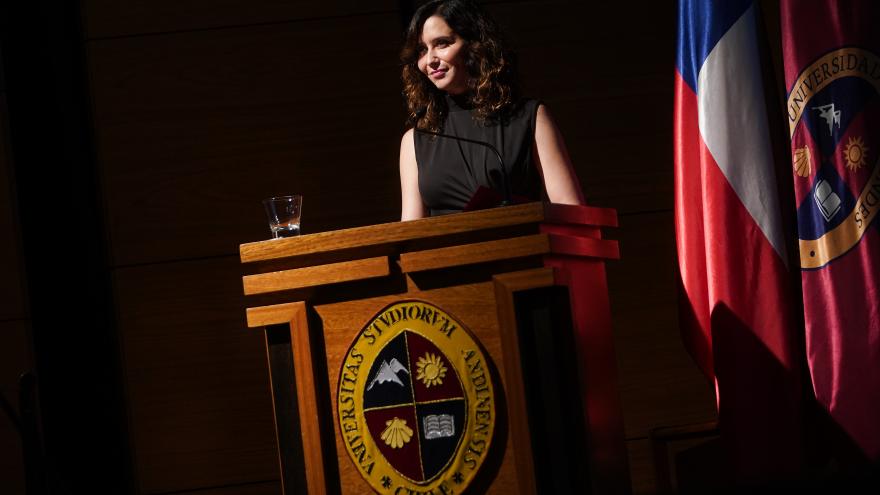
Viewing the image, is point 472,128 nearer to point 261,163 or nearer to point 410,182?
point 410,182

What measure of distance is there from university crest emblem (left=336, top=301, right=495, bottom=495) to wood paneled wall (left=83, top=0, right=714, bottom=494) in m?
1.25

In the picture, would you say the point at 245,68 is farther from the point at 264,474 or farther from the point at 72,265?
the point at 264,474

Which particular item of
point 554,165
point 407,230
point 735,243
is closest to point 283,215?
point 407,230

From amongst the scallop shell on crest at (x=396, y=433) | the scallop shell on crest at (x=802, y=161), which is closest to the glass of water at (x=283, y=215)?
the scallop shell on crest at (x=396, y=433)

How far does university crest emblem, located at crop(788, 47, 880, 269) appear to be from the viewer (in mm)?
2129

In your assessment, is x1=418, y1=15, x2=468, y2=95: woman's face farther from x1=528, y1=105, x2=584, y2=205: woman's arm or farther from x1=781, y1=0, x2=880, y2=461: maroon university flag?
x1=781, y1=0, x2=880, y2=461: maroon university flag

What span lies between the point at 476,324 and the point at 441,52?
0.89m

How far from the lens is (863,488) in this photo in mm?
340

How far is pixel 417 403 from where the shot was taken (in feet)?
5.29

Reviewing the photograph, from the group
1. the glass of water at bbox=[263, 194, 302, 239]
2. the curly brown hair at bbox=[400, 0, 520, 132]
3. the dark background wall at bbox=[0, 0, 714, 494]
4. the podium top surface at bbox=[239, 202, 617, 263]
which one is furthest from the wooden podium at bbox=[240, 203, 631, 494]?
the dark background wall at bbox=[0, 0, 714, 494]

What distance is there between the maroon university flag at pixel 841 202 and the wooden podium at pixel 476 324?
2.21 feet

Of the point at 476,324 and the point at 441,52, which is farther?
the point at 441,52

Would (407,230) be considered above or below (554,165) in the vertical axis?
below

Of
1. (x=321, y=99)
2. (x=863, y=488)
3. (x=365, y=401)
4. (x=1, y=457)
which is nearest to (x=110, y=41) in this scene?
(x=321, y=99)
